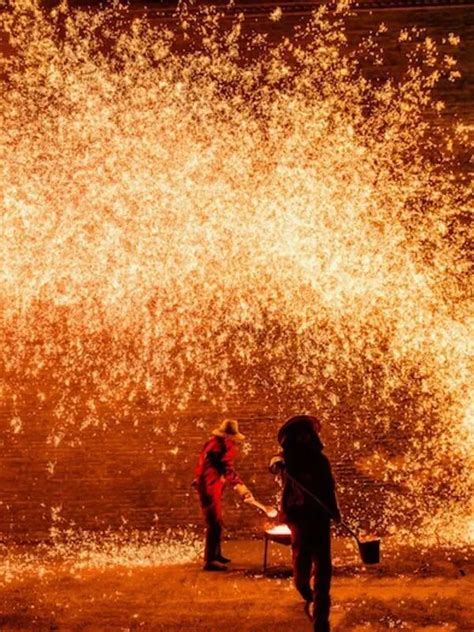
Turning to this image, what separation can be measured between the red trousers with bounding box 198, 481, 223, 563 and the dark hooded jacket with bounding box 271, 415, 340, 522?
1.45 m

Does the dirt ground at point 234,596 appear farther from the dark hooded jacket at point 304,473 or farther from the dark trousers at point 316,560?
the dark hooded jacket at point 304,473

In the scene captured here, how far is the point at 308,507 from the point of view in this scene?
4547 millimetres

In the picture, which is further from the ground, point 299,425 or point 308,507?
point 299,425

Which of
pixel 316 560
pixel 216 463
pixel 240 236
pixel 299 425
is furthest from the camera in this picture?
pixel 240 236

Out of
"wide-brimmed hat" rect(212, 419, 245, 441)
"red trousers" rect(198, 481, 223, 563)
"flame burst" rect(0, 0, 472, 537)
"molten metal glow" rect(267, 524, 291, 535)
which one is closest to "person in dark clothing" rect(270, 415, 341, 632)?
"molten metal glow" rect(267, 524, 291, 535)

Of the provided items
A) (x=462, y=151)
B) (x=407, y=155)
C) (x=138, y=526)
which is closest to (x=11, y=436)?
(x=138, y=526)

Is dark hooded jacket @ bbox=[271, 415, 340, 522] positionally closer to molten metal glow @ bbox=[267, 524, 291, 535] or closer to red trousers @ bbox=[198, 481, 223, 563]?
molten metal glow @ bbox=[267, 524, 291, 535]

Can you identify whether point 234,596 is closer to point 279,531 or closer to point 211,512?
point 279,531

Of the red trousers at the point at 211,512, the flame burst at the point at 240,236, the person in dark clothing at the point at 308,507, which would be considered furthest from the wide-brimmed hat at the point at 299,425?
the flame burst at the point at 240,236

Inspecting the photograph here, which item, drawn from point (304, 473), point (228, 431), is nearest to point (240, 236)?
point (228, 431)

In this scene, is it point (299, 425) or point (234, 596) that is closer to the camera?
point (299, 425)

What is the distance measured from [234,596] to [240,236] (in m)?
3.50

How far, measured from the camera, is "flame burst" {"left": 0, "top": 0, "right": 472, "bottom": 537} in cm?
734

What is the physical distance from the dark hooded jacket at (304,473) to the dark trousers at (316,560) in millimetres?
58
